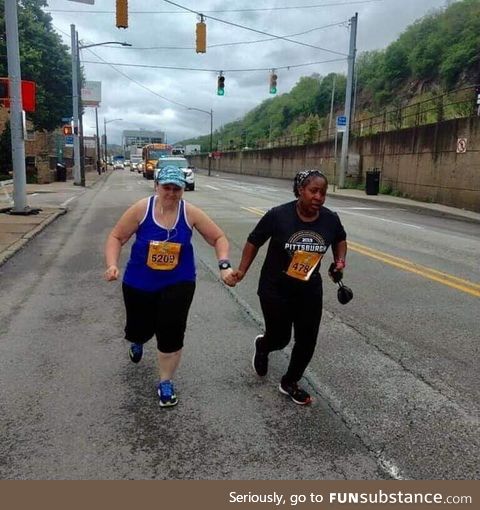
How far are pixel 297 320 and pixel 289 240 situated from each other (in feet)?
1.89

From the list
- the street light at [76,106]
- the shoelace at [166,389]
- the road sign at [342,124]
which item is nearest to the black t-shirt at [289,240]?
the shoelace at [166,389]

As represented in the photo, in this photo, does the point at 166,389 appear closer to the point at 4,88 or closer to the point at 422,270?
the point at 422,270

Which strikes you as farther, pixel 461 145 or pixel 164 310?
pixel 461 145

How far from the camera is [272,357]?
15.6 ft

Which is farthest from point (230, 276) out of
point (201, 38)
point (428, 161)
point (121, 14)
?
point (428, 161)

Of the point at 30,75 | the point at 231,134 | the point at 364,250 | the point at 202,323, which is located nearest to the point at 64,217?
the point at 364,250

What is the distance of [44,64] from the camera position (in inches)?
1570

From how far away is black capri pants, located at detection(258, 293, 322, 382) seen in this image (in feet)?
12.4

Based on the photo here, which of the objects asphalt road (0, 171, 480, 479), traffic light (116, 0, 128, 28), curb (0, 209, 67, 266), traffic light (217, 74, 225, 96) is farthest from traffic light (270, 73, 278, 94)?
asphalt road (0, 171, 480, 479)

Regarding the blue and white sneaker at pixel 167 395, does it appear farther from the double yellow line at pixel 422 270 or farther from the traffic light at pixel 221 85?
the traffic light at pixel 221 85

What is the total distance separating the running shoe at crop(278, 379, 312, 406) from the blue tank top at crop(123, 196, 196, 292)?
41.4 inches

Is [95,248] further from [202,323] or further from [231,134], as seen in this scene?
[231,134]

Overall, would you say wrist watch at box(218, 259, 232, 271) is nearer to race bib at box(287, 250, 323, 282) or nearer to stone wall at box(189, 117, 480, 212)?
race bib at box(287, 250, 323, 282)

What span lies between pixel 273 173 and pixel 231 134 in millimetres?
108660
